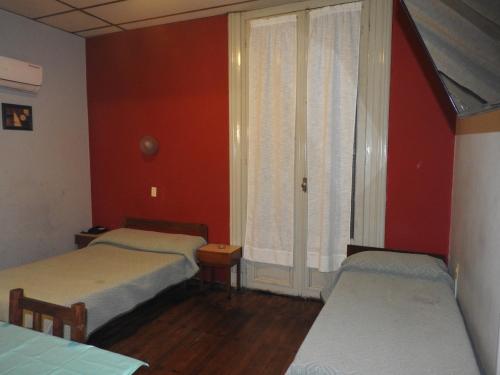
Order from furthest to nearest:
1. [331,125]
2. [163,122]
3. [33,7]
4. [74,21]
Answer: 1. [163,122]
2. [74,21]
3. [33,7]
4. [331,125]

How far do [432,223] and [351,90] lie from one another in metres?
1.27

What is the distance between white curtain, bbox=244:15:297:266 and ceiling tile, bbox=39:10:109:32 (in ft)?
5.18

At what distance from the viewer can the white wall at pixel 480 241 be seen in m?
1.50

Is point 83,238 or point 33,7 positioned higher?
point 33,7

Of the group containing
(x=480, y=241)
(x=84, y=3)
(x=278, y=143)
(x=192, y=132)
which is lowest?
(x=480, y=241)

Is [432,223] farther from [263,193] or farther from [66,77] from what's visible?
[66,77]

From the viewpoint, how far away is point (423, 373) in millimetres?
1402

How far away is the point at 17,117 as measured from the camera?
340 cm

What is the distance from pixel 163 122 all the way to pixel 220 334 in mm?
2207

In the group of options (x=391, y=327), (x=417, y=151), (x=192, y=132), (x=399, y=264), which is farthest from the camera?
(x=192, y=132)

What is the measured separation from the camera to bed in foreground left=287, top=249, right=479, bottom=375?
57.5 inches

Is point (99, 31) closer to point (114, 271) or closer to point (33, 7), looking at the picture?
point (33, 7)

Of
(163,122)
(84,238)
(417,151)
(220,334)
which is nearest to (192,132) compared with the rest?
(163,122)

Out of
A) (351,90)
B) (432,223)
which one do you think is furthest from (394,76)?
(432,223)
